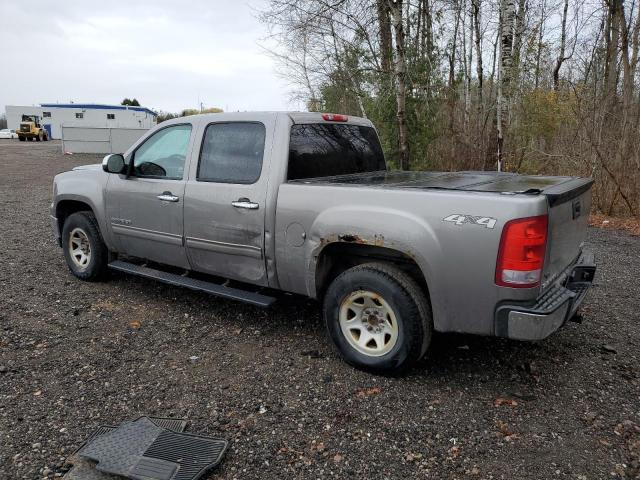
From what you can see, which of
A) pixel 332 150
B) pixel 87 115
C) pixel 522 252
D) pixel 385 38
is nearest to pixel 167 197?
pixel 332 150

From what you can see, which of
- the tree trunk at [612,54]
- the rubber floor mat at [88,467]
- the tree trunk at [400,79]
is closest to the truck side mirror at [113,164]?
the rubber floor mat at [88,467]

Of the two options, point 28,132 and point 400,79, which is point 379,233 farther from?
point 28,132

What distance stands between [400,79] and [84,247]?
8.39m

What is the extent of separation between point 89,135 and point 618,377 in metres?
31.5

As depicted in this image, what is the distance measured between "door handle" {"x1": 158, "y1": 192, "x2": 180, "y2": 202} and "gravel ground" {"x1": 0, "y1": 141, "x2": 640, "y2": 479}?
43.8 inches

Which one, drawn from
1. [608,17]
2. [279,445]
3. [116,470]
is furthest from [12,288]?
[608,17]

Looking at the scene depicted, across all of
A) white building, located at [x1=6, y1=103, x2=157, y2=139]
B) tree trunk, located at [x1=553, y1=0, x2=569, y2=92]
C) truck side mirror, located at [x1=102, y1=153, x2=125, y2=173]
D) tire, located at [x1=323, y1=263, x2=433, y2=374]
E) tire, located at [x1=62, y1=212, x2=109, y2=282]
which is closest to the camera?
tire, located at [x1=323, y1=263, x2=433, y2=374]

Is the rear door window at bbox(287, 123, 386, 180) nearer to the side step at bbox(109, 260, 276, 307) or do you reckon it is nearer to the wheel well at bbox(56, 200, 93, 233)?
the side step at bbox(109, 260, 276, 307)

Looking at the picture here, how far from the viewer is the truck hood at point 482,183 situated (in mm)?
3157

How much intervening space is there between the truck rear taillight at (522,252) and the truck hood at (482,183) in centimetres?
21

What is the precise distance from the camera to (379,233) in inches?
132

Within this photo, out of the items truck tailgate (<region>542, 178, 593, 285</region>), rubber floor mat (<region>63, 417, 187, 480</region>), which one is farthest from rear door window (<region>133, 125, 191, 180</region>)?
truck tailgate (<region>542, 178, 593, 285</region>)

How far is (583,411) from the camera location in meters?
3.17

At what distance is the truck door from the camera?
4.04 meters
